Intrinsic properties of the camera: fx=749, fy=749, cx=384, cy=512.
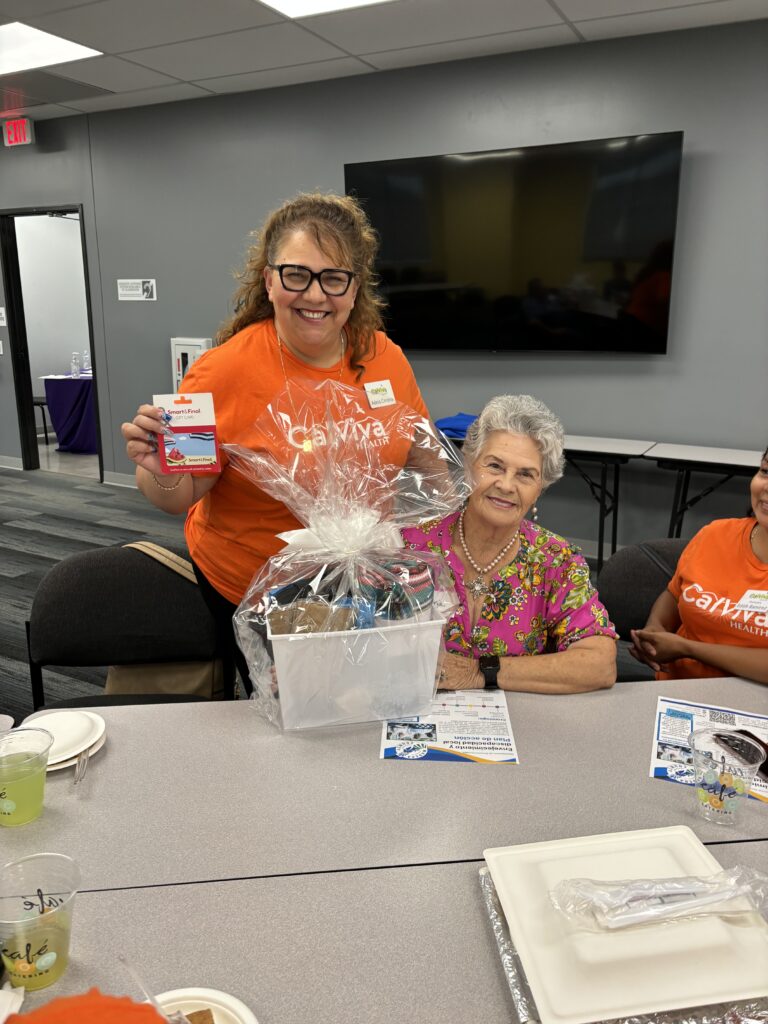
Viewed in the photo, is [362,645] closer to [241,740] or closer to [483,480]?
[241,740]

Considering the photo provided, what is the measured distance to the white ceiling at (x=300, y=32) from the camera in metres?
3.58

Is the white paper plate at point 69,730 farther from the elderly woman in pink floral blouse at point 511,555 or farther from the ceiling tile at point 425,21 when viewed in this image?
the ceiling tile at point 425,21

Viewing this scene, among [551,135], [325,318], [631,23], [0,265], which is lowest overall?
[325,318]

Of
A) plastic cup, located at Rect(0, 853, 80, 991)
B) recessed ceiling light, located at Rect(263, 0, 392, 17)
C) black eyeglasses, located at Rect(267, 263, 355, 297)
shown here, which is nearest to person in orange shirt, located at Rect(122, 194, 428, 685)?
black eyeglasses, located at Rect(267, 263, 355, 297)

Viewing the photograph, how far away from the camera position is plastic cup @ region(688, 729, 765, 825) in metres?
1.17

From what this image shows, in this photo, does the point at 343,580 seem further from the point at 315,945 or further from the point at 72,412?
the point at 72,412

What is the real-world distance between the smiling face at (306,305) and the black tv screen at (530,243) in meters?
2.91

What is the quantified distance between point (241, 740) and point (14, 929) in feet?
1.83

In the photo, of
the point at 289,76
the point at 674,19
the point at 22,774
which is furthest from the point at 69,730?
the point at 289,76

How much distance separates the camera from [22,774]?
→ 1.14 metres

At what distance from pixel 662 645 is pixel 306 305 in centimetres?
119

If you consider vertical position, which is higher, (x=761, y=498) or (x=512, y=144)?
(x=512, y=144)

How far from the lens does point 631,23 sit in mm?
3744

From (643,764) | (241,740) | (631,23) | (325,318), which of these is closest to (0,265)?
(631,23)
